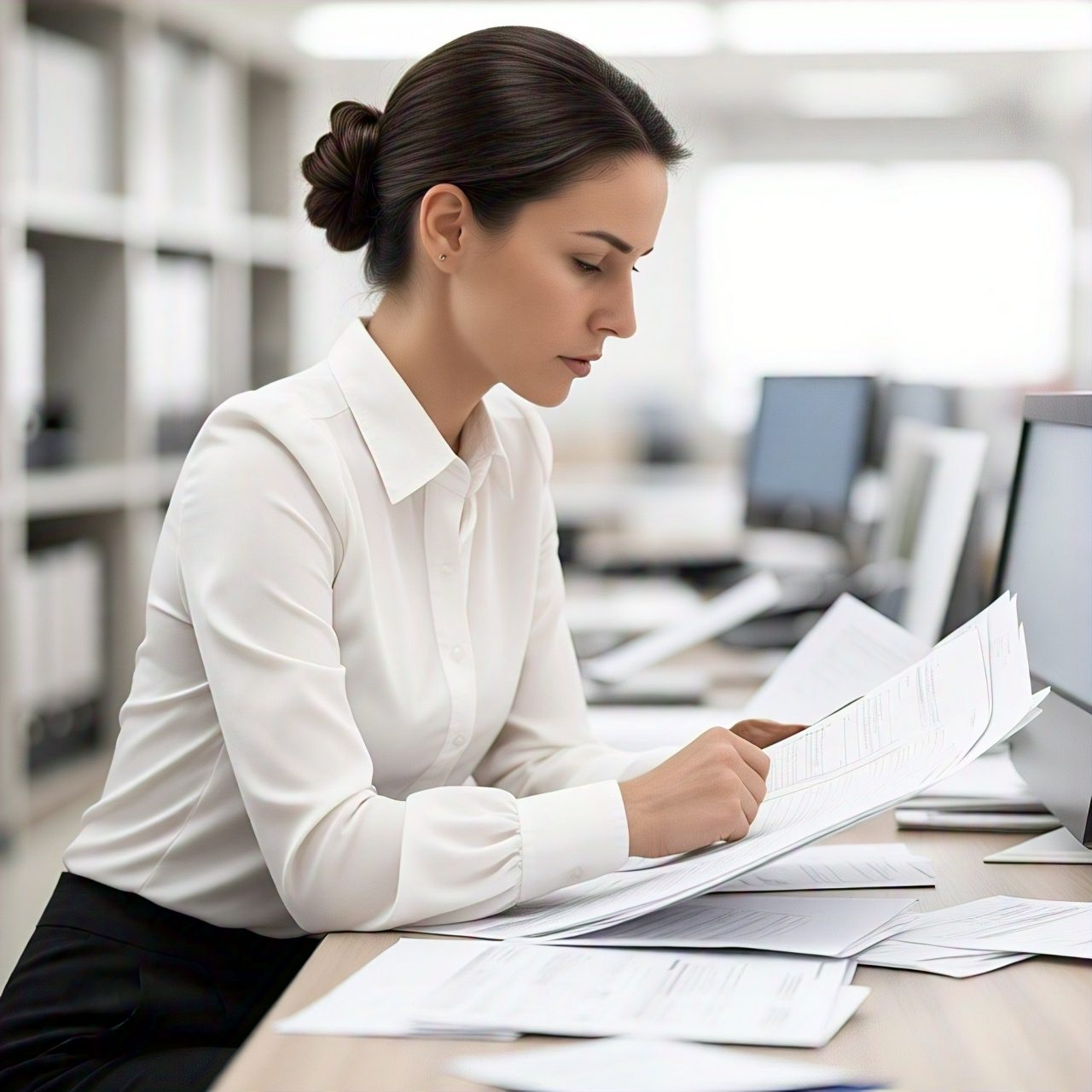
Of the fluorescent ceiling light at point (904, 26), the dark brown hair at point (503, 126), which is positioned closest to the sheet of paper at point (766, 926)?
the dark brown hair at point (503, 126)

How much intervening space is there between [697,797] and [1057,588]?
36 centimetres

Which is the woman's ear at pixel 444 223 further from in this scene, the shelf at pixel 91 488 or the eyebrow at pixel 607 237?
the shelf at pixel 91 488

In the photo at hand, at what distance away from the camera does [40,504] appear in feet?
10.7

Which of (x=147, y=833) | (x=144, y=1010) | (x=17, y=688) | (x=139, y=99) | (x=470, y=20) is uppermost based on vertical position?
(x=470, y=20)

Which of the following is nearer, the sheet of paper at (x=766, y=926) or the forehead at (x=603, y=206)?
the sheet of paper at (x=766, y=926)

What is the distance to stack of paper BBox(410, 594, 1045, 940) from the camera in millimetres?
842

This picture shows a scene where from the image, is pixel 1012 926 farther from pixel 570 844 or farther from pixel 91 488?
pixel 91 488

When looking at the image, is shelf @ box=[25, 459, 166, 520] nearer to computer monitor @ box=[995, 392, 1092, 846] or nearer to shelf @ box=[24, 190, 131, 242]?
shelf @ box=[24, 190, 131, 242]

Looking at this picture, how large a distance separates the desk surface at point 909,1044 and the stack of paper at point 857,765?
101mm

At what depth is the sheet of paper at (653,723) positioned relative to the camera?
1.51 metres

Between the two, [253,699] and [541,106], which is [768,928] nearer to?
[253,699]

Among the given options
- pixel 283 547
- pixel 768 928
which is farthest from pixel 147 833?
pixel 768 928

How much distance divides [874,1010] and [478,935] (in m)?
0.25

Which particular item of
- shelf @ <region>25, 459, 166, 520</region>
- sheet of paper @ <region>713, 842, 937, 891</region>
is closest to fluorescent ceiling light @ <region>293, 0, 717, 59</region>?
shelf @ <region>25, 459, 166, 520</region>
